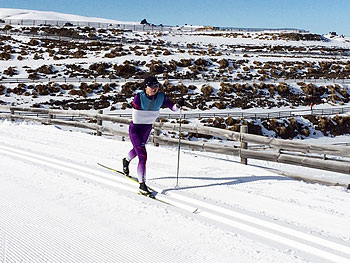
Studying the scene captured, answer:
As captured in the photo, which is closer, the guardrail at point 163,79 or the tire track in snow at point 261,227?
the tire track in snow at point 261,227

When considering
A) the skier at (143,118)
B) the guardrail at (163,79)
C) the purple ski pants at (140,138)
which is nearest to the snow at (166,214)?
the skier at (143,118)

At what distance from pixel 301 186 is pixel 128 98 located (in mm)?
29561

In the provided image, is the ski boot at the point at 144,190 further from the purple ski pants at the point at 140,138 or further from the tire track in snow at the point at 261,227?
the purple ski pants at the point at 140,138

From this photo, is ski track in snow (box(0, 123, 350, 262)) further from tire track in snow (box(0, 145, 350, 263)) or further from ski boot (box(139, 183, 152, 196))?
ski boot (box(139, 183, 152, 196))

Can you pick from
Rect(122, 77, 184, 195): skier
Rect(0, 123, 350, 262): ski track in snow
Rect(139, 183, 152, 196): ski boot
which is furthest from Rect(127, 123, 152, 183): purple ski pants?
Rect(0, 123, 350, 262): ski track in snow

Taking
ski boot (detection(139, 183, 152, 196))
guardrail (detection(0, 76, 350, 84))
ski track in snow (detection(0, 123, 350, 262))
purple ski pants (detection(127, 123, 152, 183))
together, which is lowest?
ski track in snow (detection(0, 123, 350, 262))

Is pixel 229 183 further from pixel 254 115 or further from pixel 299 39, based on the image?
pixel 299 39

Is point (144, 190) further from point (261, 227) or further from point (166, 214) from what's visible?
point (261, 227)

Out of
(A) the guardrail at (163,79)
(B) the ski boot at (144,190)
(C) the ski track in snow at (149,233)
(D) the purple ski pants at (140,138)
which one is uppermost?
(A) the guardrail at (163,79)

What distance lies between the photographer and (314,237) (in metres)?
4.27

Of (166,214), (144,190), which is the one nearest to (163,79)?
(144,190)

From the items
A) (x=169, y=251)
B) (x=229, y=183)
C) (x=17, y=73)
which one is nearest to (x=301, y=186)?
(x=229, y=183)

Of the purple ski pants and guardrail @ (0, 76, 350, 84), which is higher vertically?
guardrail @ (0, 76, 350, 84)

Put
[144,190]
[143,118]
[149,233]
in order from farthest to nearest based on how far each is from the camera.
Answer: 1. [143,118]
2. [144,190]
3. [149,233]
